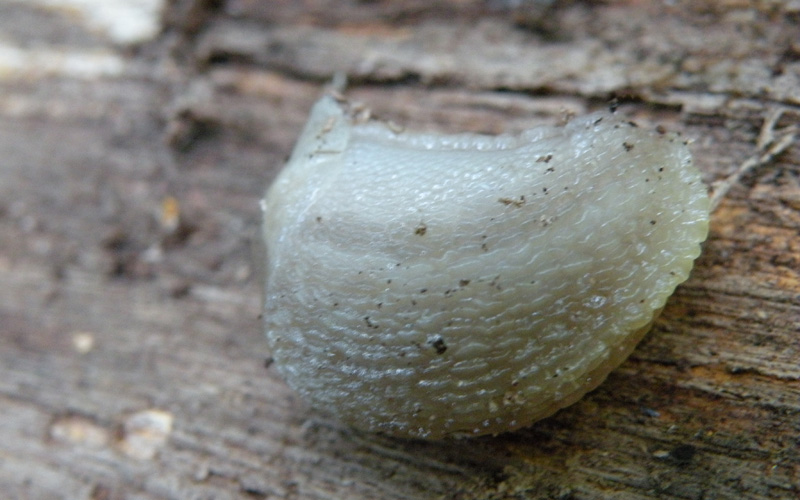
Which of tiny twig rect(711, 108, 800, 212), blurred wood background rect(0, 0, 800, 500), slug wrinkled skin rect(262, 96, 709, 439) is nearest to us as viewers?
slug wrinkled skin rect(262, 96, 709, 439)

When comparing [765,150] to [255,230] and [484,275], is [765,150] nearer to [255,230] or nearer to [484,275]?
[484,275]

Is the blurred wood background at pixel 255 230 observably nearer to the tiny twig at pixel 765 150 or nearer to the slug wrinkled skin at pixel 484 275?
the tiny twig at pixel 765 150

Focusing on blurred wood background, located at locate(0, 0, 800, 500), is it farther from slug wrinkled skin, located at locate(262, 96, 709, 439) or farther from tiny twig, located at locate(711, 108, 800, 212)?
slug wrinkled skin, located at locate(262, 96, 709, 439)

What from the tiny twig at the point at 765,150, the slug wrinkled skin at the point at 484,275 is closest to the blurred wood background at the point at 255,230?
the tiny twig at the point at 765,150

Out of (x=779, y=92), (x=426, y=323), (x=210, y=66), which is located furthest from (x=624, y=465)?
(x=210, y=66)

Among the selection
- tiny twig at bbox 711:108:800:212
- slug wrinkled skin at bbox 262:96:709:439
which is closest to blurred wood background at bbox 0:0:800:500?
tiny twig at bbox 711:108:800:212

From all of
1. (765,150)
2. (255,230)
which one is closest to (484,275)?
(255,230)
